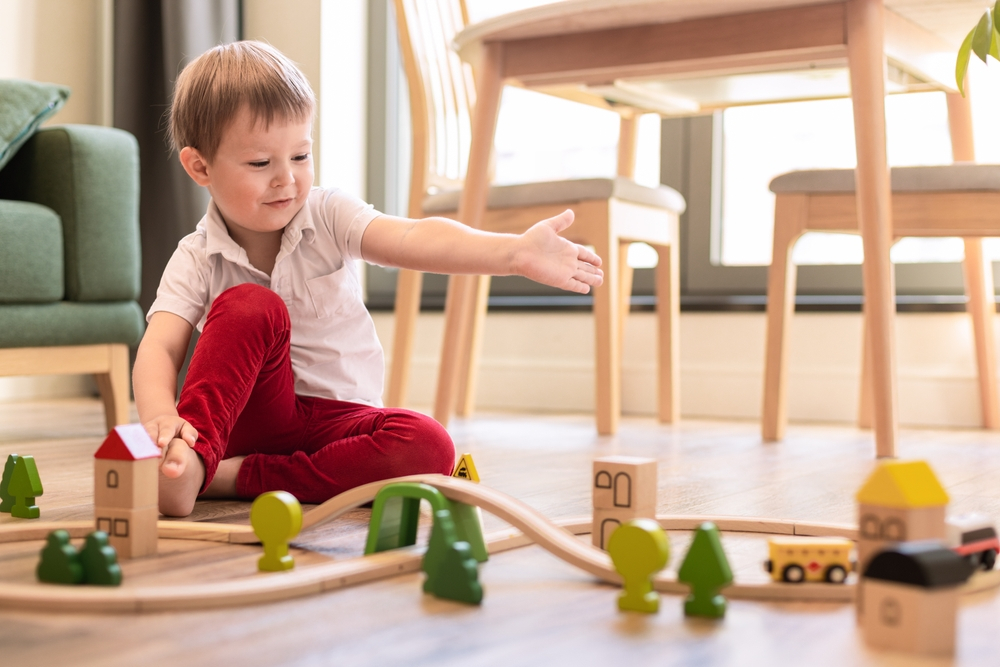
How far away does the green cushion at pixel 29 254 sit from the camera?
5.60 ft

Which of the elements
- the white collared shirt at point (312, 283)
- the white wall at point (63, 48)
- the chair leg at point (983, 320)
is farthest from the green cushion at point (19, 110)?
the chair leg at point (983, 320)

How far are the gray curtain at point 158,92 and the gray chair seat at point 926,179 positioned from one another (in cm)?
161

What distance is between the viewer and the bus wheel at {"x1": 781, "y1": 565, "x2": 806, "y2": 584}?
2.46 feet

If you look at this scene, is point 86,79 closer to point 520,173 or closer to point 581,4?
point 520,173

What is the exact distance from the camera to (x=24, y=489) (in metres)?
1.05

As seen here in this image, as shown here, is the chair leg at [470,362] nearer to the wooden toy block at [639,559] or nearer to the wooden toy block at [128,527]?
the wooden toy block at [128,527]

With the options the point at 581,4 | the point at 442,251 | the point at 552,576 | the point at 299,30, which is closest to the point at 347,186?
the point at 299,30

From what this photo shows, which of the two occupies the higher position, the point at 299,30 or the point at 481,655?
the point at 299,30

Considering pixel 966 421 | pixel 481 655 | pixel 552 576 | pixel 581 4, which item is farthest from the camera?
pixel 966 421

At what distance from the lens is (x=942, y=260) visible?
2463 millimetres

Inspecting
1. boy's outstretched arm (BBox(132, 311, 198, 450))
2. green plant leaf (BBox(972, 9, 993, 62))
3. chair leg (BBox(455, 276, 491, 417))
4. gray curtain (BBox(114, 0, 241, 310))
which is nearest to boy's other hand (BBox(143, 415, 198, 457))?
boy's outstretched arm (BBox(132, 311, 198, 450))

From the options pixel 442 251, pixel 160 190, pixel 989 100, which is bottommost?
pixel 442 251

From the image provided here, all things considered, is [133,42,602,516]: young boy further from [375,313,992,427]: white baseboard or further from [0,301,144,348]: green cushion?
[375,313,992,427]: white baseboard

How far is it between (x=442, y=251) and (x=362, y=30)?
2.25 m
